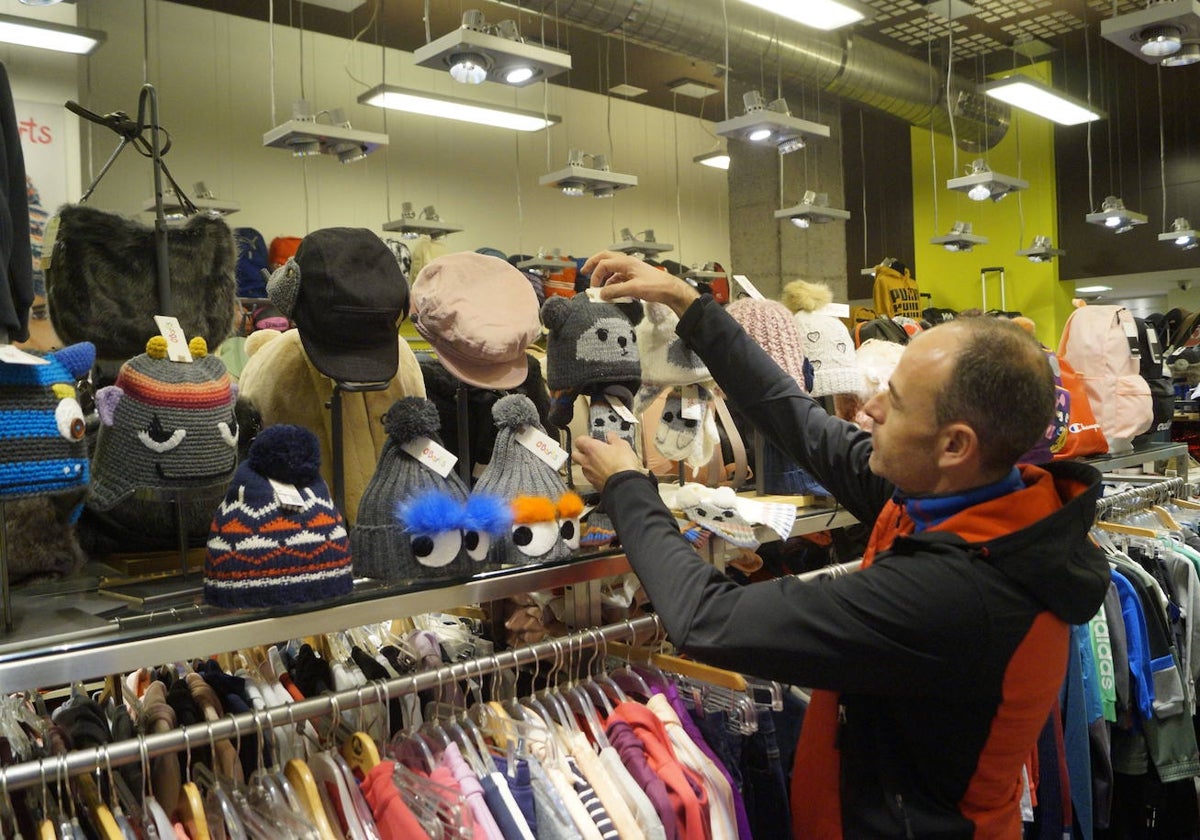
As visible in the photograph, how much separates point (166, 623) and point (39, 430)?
31 cm

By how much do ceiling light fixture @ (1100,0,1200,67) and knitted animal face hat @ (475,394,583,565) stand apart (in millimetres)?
4345

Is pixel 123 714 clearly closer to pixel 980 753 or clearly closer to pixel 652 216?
pixel 980 753

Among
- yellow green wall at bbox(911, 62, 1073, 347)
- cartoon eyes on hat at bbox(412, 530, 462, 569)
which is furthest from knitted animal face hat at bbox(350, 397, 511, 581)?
yellow green wall at bbox(911, 62, 1073, 347)

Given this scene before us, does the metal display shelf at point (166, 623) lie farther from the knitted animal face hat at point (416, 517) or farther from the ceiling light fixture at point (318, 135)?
the ceiling light fixture at point (318, 135)

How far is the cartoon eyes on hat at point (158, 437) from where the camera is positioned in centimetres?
147

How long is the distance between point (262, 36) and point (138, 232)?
7.26 meters

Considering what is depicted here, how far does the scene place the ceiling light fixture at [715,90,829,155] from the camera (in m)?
5.03

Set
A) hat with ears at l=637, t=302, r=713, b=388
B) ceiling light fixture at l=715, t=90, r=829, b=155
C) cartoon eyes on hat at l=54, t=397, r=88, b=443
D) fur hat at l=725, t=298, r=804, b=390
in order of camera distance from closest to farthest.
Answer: cartoon eyes on hat at l=54, t=397, r=88, b=443 < hat with ears at l=637, t=302, r=713, b=388 < fur hat at l=725, t=298, r=804, b=390 < ceiling light fixture at l=715, t=90, r=829, b=155

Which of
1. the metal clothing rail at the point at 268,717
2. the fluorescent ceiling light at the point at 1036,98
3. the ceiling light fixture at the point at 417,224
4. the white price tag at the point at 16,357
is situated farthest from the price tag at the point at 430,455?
the fluorescent ceiling light at the point at 1036,98

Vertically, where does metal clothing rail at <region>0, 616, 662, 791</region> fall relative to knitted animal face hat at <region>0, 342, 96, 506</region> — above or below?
below

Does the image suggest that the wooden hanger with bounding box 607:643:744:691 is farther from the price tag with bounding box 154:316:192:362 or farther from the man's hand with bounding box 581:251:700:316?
the price tag with bounding box 154:316:192:362

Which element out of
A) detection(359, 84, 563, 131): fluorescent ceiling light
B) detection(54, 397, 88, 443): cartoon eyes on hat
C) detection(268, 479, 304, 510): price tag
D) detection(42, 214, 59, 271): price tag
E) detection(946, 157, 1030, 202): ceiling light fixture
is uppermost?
detection(359, 84, 563, 131): fluorescent ceiling light

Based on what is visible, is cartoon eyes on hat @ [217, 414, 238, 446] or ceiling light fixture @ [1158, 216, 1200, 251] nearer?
cartoon eyes on hat @ [217, 414, 238, 446]

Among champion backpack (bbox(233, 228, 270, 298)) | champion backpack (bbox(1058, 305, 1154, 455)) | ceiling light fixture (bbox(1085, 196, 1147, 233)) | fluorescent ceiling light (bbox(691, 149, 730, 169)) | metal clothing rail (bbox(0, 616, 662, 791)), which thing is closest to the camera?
metal clothing rail (bbox(0, 616, 662, 791))
